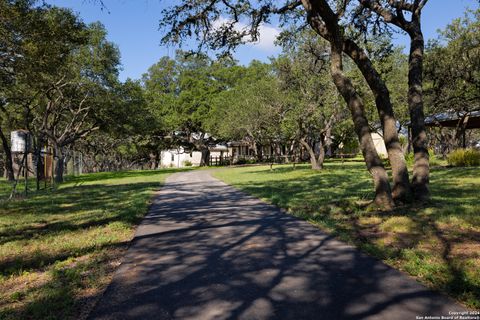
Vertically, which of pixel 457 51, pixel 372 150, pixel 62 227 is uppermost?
pixel 457 51

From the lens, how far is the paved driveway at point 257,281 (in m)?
3.57

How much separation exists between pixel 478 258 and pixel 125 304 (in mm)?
4381

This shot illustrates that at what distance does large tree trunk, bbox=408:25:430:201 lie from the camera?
9203 millimetres

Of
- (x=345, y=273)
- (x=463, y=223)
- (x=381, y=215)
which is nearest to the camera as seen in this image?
(x=345, y=273)

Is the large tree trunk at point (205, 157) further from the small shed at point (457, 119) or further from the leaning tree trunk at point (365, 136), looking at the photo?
the leaning tree trunk at point (365, 136)

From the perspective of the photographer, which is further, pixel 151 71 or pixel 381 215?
pixel 151 71

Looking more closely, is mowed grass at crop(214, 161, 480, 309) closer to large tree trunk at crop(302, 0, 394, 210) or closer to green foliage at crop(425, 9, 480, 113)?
large tree trunk at crop(302, 0, 394, 210)

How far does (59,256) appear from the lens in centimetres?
579

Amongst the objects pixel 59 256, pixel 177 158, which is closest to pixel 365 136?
→ pixel 59 256

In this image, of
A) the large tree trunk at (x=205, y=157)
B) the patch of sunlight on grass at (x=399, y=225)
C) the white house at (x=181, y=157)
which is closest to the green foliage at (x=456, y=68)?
the patch of sunlight on grass at (x=399, y=225)

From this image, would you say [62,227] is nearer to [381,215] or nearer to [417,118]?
[381,215]

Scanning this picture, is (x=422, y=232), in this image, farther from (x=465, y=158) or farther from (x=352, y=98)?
(x=465, y=158)

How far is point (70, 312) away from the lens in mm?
3658

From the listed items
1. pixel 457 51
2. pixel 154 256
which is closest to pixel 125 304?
pixel 154 256
